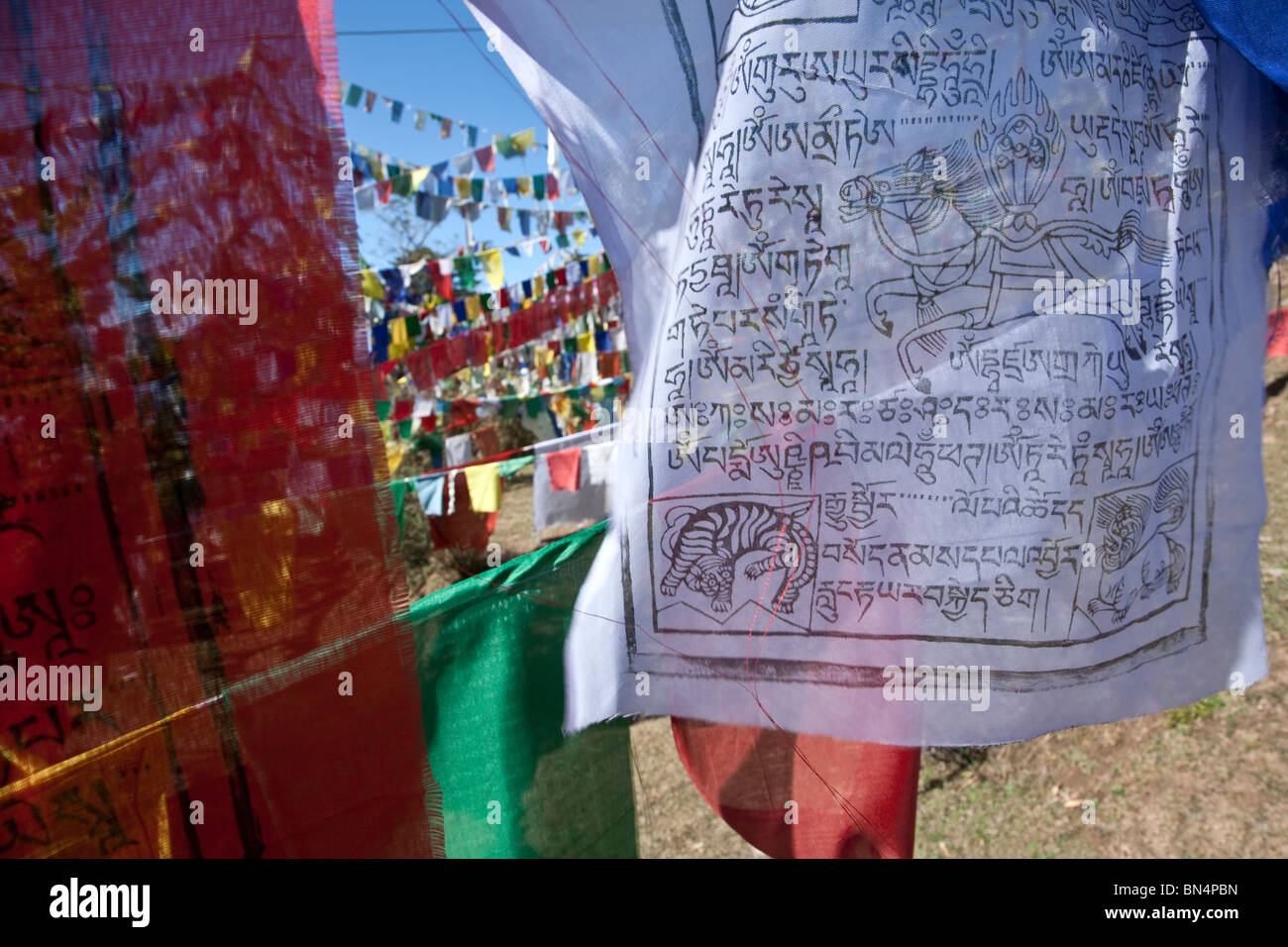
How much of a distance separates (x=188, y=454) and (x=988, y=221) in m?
1.35

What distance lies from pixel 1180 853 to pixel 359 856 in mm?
3594

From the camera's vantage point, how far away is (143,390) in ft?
3.72

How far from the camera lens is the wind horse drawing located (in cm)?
126

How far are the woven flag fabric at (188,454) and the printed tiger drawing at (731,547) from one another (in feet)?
1.64

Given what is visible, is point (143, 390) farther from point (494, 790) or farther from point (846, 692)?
point (846, 692)

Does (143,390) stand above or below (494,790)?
above

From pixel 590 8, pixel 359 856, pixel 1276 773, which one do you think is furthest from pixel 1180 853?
pixel 590 8

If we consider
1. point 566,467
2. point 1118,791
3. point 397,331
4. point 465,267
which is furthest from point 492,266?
point 1118,791

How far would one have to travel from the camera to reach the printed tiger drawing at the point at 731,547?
133cm

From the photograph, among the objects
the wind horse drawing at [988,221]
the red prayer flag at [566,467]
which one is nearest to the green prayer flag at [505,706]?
the wind horse drawing at [988,221]

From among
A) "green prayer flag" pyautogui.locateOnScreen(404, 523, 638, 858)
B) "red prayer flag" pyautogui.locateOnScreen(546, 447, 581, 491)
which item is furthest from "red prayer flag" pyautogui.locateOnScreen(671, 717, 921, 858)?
"red prayer flag" pyautogui.locateOnScreen(546, 447, 581, 491)

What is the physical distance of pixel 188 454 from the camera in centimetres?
116

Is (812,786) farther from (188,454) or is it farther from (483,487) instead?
(483,487)

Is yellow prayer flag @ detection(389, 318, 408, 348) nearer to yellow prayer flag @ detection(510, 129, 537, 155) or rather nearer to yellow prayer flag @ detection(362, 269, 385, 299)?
yellow prayer flag @ detection(362, 269, 385, 299)
